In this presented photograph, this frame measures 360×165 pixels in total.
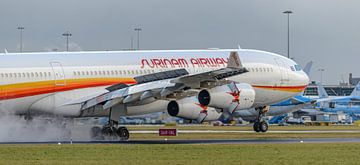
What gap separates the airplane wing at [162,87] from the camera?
159ft

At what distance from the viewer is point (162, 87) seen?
4906cm

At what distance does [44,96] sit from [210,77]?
9.23m

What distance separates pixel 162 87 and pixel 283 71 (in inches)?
468

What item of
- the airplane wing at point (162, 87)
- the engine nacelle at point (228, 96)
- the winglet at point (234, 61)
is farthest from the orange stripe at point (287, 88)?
the airplane wing at point (162, 87)

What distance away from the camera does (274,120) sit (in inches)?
5153

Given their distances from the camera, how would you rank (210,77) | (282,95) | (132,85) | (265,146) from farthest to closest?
(282,95) → (132,85) → (210,77) → (265,146)

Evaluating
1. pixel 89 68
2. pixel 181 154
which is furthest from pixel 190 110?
pixel 181 154

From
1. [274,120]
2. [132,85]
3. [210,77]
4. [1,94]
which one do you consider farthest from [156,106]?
[274,120]

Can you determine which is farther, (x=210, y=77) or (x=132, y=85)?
(x=132, y=85)

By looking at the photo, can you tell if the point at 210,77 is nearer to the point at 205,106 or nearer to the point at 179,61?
the point at 205,106

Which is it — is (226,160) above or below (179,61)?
below

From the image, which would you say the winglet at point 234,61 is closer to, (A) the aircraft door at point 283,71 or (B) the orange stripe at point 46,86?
(B) the orange stripe at point 46,86

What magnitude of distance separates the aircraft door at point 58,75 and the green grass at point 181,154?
8378 mm

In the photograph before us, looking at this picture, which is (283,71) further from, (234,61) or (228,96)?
(234,61)
